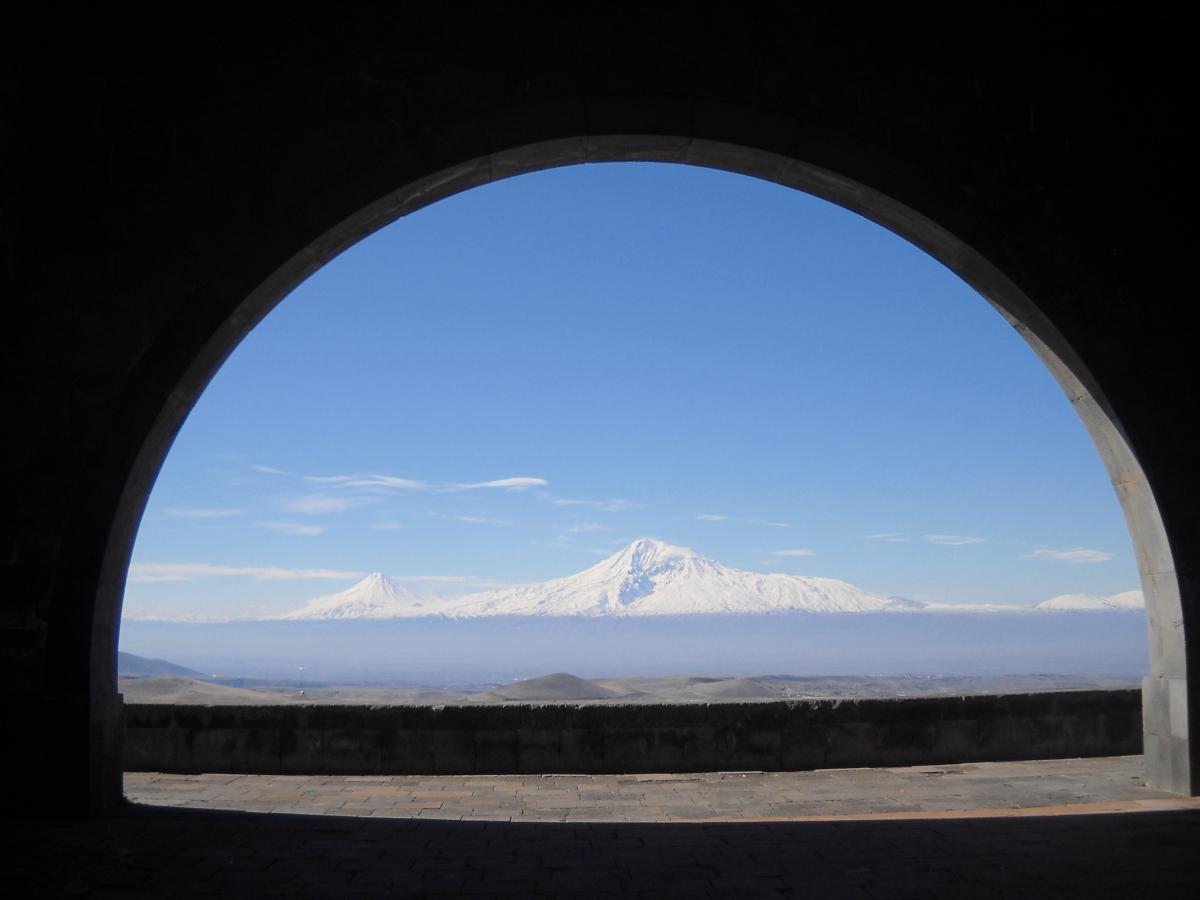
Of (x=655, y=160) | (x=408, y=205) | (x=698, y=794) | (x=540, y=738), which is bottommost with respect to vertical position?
(x=698, y=794)

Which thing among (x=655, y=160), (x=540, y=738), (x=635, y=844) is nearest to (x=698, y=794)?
(x=540, y=738)

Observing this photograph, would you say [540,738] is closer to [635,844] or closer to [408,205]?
[635,844]

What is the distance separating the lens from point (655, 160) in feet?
18.2

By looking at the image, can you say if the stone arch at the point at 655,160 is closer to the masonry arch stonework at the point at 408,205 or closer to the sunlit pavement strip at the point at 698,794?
the masonry arch stonework at the point at 408,205

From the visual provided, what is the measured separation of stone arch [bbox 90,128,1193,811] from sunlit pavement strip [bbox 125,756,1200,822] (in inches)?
22.1

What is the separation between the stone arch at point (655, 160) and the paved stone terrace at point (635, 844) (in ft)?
1.67

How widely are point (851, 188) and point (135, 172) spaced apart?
12.3ft

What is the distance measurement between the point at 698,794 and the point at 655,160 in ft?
11.8

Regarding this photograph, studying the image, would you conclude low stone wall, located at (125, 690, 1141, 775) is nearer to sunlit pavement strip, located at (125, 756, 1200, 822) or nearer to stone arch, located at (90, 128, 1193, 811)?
sunlit pavement strip, located at (125, 756, 1200, 822)

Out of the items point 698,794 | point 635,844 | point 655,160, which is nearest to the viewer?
point 635,844

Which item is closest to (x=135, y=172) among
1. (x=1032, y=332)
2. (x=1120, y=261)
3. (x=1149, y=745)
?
(x=1032, y=332)

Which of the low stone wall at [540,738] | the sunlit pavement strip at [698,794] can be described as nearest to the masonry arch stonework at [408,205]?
the sunlit pavement strip at [698,794]

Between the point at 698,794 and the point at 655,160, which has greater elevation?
the point at 655,160

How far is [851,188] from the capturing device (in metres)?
5.28
